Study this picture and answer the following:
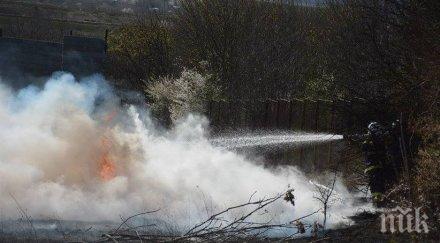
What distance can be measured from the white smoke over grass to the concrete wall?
839 inches

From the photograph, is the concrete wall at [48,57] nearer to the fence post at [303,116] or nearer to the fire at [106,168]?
the fence post at [303,116]

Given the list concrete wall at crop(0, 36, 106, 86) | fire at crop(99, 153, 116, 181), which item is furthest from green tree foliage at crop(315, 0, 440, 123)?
concrete wall at crop(0, 36, 106, 86)

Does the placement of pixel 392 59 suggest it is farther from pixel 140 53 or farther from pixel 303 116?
pixel 140 53

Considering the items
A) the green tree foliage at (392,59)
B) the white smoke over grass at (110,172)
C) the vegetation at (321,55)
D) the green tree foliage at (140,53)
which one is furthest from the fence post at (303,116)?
the green tree foliage at (140,53)

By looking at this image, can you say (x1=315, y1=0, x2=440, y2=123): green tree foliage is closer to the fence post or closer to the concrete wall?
the fence post

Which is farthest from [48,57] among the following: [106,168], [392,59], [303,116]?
[392,59]

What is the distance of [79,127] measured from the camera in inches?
793

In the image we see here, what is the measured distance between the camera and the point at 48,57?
52906mm

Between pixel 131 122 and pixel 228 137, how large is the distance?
874 centimetres

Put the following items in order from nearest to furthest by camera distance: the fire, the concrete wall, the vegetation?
the vegetation → the fire → the concrete wall

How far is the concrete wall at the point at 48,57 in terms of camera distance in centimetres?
4597

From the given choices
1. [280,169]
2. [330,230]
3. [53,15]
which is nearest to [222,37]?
[280,169]

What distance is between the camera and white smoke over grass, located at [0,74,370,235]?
637 inches

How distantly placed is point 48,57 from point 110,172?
1388 inches
